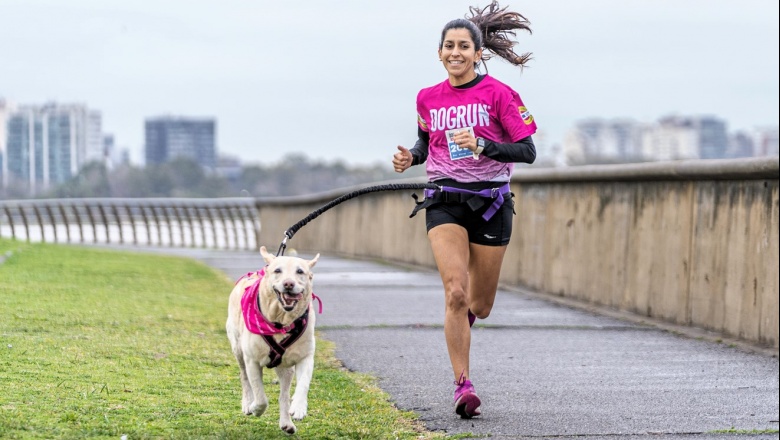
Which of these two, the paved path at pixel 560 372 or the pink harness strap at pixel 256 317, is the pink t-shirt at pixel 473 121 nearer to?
the paved path at pixel 560 372

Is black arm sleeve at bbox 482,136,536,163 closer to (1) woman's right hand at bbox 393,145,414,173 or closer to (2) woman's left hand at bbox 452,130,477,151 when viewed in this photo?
(2) woman's left hand at bbox 452,130,477,151

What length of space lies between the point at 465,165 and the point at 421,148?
370 mm

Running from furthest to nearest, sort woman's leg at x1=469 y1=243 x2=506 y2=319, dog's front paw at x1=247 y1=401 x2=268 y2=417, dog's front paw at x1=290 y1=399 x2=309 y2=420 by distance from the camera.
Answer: woman's leg at x1=469 y1=243 x2=506 y2=319 < dog's front paw at x1=247 y1=401 x2=268 y2=417 < dog's front paw at x1=290 y1=399 x2=309 y2=420

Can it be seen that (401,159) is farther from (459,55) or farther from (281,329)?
(281,329)

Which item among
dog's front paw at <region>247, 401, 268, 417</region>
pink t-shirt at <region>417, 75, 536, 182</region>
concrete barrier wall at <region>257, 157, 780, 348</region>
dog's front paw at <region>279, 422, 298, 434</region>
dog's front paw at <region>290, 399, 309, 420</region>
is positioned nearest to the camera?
dog's front paw at <region>290, 399, 309, 420</region>

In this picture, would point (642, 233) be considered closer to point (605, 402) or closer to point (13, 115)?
point (605, 402)

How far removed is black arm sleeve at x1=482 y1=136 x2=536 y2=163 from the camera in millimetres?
7020

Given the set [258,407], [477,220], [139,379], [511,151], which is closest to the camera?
[258,407]

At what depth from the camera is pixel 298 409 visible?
5930 mm

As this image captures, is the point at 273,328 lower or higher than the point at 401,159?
lower

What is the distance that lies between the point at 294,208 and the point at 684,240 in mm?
21542

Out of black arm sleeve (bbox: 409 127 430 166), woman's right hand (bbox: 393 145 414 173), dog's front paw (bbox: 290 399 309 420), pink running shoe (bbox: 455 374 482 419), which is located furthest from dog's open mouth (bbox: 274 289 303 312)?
black arm sleeve (bbox: 409 127 430 166)

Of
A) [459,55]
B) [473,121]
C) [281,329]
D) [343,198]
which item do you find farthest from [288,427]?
[459,55]

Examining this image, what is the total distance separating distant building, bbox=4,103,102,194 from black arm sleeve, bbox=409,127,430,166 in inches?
2328
